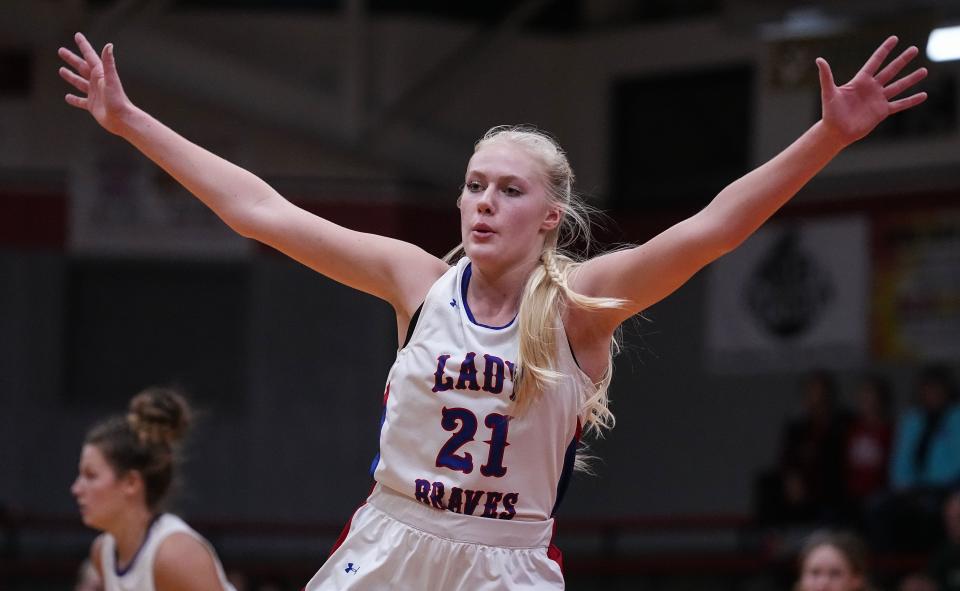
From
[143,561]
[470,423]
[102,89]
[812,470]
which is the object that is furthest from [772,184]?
[812,470]

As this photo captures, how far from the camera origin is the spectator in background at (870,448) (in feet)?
34.6

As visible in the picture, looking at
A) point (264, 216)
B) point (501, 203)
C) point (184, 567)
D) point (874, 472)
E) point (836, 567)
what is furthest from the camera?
point (874, 472)

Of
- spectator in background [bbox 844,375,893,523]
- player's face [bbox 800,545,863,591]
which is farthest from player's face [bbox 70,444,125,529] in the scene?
spectator in background [bbox 844,375,893,523]

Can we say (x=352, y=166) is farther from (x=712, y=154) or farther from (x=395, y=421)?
(x=395, y=421)

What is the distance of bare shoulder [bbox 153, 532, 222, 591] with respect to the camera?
5.01 metres

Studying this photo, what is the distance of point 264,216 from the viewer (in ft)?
12.6

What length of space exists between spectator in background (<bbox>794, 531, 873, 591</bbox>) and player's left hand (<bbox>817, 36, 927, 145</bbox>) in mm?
2744

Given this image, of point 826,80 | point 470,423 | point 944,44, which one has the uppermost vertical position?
point 944,44

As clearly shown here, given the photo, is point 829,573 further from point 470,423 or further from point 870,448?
point 870,448

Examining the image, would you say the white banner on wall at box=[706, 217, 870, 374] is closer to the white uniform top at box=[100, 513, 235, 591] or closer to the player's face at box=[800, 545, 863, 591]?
the player's face at box=[800, 545, 863, 591]

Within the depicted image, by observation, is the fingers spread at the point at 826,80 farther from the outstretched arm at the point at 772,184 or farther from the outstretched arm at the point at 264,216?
the outstretched arm at the point at 264,216

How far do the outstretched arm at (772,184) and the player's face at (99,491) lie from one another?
247 centimetres

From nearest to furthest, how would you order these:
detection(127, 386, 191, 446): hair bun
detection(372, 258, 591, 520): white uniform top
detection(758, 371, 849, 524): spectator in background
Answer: detection(372, 258, 591, 520): white uniform top, detection(127, 386, 191, 446): hair bun, detection(758, 371, 849, 524): spectator in background

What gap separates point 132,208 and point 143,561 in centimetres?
887
